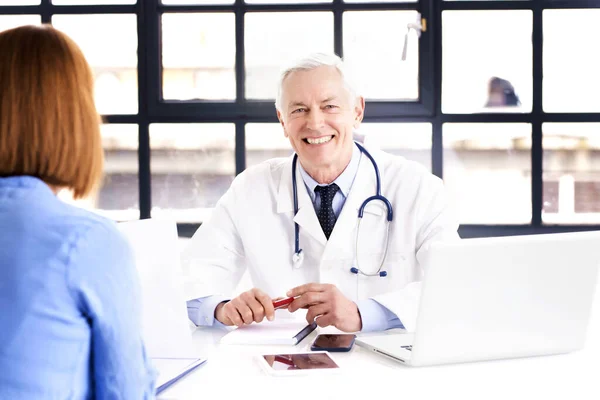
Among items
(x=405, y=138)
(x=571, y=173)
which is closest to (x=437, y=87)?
(x=405, y=138)

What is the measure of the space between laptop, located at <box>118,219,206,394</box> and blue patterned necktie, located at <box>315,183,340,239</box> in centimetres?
75

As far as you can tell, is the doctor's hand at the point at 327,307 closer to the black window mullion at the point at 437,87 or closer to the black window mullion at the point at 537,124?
the black window mullion at the point at 437,87

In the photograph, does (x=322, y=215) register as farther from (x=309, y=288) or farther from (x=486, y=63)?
(x=486, y=63)

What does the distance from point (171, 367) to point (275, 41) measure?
186cm

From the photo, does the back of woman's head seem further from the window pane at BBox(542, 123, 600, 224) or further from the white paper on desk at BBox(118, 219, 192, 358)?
the window pane at BBox(542, 123, 600, 224)

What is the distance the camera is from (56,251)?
2.67ft

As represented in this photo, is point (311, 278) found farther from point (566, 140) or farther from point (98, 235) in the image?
point (566, 140)

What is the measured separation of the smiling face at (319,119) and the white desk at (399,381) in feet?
2.67

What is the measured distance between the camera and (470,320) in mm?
1236

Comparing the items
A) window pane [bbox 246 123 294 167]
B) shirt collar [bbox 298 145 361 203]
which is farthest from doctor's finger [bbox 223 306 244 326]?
window pane [bbox 246 123 294 167]

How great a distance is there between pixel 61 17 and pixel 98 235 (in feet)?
7.62

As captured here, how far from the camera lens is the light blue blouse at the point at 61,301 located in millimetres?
803

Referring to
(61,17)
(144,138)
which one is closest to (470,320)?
(144,138)

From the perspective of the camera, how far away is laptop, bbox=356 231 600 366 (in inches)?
47.2
